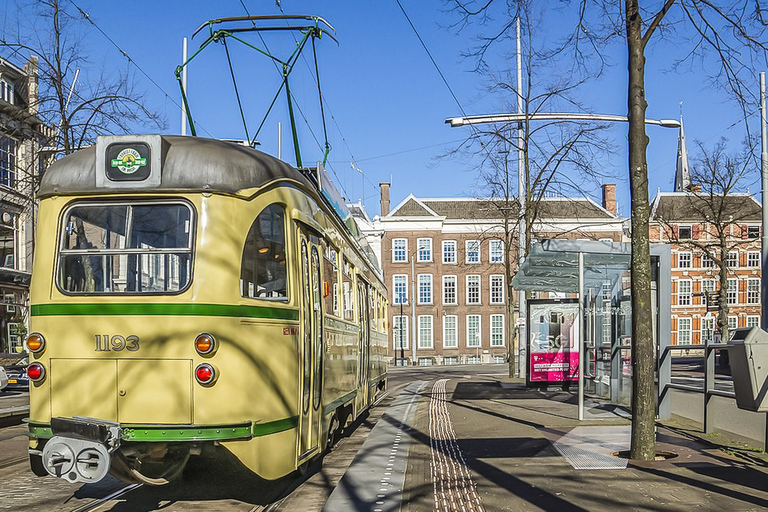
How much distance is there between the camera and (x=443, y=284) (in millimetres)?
66375

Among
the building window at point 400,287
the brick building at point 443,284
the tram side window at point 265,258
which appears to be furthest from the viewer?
the building window at point 400,287

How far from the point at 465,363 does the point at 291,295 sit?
5922 centimetres

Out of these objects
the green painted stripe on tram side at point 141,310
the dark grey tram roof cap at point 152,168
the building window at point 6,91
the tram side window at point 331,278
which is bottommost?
the green painted stripe on tram side at point 141,310

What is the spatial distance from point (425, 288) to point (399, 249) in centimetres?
380

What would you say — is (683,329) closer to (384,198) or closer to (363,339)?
(384,198)

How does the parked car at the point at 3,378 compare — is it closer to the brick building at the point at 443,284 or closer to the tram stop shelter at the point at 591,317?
the tram stop shelter at the point at 591,317

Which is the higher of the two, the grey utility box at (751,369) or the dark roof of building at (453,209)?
the dark roof of building at (453,209)

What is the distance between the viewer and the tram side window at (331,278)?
9.53m

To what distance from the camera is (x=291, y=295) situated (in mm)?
7824

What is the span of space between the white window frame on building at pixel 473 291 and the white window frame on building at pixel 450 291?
93cm

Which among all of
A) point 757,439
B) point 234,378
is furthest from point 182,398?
point 757,439

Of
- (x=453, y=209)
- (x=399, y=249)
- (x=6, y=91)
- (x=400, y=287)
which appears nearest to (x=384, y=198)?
(x=399, y=249)

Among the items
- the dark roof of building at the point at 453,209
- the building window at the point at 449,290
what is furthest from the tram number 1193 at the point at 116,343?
the building window at the point at 449,290

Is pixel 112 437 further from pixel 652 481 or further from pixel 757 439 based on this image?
pixel 757 439
